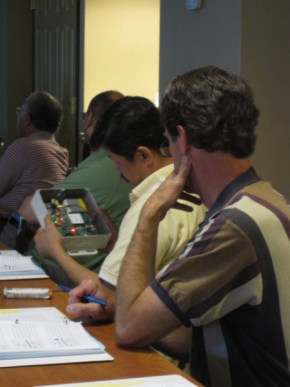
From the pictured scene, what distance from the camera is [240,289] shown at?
1.19 metres

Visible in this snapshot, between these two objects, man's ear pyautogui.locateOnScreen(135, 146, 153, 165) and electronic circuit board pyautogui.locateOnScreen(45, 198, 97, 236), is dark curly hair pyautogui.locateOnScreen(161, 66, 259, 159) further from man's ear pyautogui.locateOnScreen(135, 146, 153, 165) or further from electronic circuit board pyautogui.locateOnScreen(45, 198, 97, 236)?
electronic circuit board pyautogui.locateOnScreen(45, 198, 97, 236)

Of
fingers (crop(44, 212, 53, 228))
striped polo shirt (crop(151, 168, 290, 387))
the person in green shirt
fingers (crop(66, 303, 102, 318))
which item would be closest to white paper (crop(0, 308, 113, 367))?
fingers (crop(66, 303, 102, 318))

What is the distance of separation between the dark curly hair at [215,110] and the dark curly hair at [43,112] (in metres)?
2.97

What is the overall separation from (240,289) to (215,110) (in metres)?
0.40

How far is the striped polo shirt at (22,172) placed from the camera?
3.87m

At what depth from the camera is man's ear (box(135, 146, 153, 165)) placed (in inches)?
76.8

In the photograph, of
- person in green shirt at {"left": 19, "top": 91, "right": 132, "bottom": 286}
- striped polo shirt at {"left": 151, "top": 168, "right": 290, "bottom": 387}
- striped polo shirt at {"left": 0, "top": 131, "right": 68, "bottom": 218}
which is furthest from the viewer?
striped polo shirt at {"left": 0, "top": 131, "right": 68, "bottom": 218}

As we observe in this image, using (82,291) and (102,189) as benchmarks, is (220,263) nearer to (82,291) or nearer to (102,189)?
(82,291)

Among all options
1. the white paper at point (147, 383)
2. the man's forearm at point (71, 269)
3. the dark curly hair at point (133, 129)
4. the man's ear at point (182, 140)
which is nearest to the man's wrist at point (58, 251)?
the man's forearm at point (71, 269)

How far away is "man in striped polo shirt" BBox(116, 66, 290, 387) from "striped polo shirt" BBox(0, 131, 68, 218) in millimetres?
2605

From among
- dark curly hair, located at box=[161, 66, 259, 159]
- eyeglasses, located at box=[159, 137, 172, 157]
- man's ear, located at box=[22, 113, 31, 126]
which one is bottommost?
man's ear, located at box=[22, 113, 31, 126]

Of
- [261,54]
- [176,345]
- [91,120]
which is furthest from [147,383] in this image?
[91,120]

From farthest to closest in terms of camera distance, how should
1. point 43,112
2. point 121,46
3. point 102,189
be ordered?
point 121,46
point 43,112
point 102,189

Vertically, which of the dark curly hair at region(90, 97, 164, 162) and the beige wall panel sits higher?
the beige wall panel
